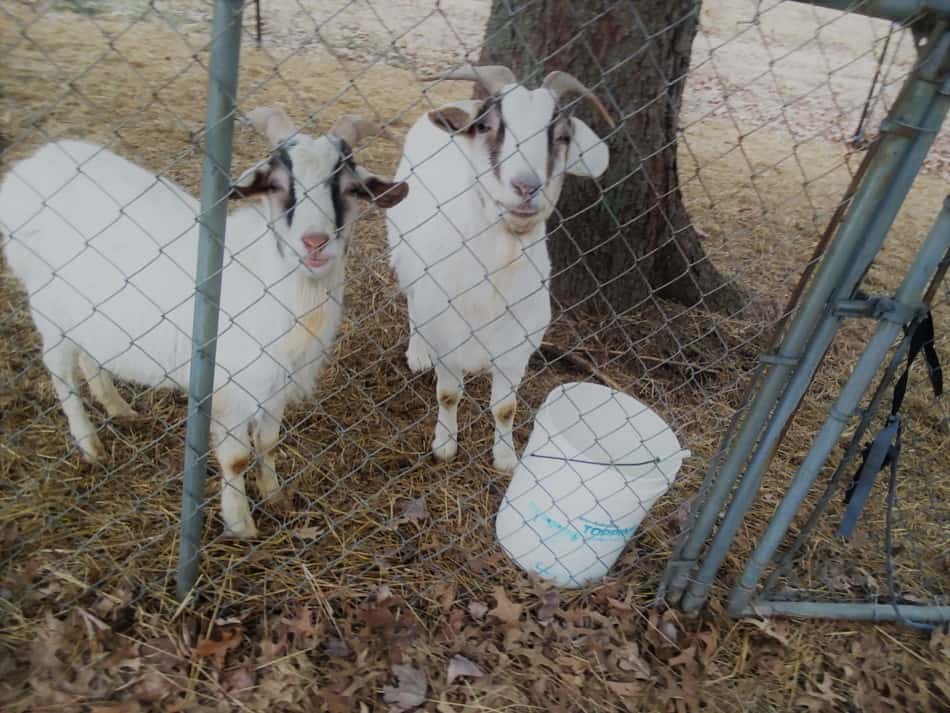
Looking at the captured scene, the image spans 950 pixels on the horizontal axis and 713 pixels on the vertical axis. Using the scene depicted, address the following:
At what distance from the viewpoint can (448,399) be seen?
9.72 feet

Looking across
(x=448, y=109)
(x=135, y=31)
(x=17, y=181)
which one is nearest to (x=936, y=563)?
(x=448, y=109)

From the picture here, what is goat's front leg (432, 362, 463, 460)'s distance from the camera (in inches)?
116

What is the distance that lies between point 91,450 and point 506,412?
1.59 meters

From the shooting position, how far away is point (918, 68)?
58.6 inches

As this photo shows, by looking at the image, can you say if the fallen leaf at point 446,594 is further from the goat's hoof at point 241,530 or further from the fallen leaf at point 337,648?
the goat's hoof at point 241,530

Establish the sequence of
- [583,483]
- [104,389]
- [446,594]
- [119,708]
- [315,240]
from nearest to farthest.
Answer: [119,708]
[315,240]
[583,483]
[446,594]
[104,389]

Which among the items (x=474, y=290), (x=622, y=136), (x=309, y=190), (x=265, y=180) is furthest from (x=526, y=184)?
(x=622, y=136)

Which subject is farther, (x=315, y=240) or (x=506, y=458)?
(x=506, y=458)

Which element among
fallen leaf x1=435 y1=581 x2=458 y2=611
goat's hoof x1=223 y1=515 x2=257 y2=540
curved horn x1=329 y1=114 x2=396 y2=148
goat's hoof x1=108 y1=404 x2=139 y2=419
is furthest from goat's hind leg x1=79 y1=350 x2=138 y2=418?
fallen leaf x1=435 y1=581 x2=458 y2=611

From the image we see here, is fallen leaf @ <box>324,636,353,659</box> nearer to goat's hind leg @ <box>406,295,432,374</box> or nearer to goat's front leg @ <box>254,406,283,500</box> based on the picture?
goat's front leg @ <box>254,406,283,500</box>

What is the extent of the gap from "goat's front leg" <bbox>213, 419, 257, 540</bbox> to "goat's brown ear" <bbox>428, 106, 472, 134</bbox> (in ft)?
3.86

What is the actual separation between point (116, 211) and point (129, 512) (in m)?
1.01

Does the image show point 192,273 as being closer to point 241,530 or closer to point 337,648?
point 241,530

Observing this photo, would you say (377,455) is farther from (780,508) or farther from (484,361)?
(780,508)
